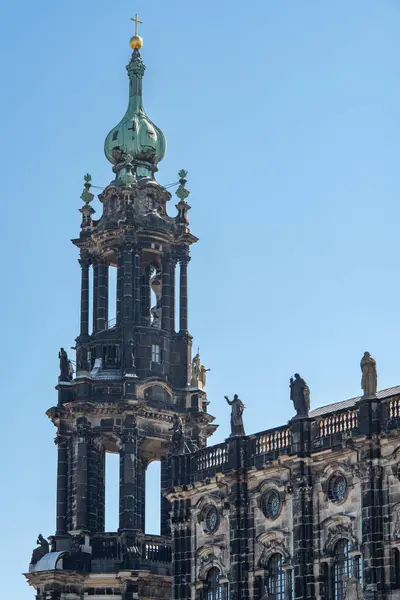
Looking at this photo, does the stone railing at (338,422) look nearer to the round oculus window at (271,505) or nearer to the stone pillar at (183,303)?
the round oculus window at (271,505)

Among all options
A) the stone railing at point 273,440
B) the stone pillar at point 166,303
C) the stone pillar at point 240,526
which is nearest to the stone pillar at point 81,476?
the stone pillar at point 166,303

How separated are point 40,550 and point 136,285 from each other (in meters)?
14.3

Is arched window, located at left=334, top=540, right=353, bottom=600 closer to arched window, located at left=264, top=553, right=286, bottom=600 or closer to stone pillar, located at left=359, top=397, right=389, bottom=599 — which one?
stone pillar, located at left=359, top=397, right=389, bottom=599

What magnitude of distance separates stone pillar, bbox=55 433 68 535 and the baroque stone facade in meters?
0.08

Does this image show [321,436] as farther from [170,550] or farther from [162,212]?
[162,212]

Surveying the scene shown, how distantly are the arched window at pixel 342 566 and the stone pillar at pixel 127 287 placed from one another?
21484mm

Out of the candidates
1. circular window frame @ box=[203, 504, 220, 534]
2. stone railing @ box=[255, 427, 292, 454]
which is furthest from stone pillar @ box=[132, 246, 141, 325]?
stone railing @ box=[255, 427, 292, 454]

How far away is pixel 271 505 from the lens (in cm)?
7788

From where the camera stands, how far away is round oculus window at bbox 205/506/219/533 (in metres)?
80.8

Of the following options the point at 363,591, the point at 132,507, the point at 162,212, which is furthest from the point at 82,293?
the point at 363,591

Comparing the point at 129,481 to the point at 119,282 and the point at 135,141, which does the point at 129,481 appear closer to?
the point at 119,282

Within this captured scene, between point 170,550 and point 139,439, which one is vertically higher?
point 139,439

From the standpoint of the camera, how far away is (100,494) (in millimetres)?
90000

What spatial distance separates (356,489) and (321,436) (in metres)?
3.43
